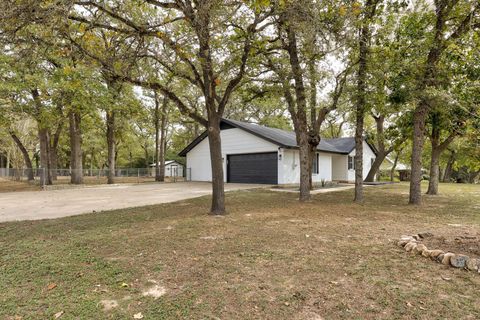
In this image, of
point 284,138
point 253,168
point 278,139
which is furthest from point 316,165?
point 253,168

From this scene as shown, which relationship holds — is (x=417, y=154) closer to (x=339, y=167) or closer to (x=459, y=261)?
(x=459, y=261)

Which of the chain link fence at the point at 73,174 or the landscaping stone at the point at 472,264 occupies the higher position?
the chain link fence at the point at 73,174

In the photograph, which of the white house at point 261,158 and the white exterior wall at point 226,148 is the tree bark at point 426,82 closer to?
the white house at point 261,158

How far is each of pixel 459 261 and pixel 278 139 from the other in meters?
14.6

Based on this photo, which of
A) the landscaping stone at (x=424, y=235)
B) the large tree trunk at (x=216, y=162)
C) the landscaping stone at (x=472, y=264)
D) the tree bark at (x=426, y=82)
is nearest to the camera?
the landscaping stone at (x=472, y=264)

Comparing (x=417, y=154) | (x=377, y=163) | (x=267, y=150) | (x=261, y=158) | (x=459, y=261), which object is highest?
(x=267, y=150)

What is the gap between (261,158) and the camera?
725 inches

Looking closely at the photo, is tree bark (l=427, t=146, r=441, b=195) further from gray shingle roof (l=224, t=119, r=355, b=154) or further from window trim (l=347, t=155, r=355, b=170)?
window trim (l=347, t=155, r=355, b=170)

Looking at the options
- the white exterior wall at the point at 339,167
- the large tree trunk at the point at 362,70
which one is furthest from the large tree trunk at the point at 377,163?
the large tree trunk at the point at 362,70

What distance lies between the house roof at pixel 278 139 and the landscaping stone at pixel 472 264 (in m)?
13.4

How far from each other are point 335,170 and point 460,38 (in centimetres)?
1648

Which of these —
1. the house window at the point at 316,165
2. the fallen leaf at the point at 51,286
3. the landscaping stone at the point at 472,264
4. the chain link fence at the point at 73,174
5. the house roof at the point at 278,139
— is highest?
the house roof at the point at 278,139

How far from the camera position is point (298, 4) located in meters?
5.06

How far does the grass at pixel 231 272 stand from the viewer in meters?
2.65
